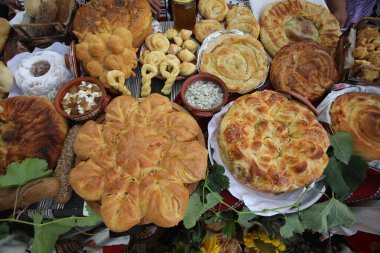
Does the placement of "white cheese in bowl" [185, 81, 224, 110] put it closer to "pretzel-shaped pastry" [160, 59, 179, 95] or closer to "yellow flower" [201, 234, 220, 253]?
"pretzel-shaped pastry" [160, 59, 179, 95]

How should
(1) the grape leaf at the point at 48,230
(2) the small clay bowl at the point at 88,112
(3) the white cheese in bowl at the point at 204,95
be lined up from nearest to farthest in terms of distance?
(1) the grape leaf at the point at 48,230 → (2) the small clay bowl at the point at 88,112 → (3) the white cheese in bowl at the point at 204,95

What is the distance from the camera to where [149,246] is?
7.23 ft

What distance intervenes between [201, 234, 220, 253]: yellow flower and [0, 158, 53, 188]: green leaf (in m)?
1.21

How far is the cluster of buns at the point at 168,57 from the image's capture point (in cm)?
175

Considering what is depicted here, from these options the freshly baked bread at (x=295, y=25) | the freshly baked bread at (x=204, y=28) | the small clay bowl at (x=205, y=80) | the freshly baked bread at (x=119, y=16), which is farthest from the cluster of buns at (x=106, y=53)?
the freshly baked bread at (x=295, y=25)

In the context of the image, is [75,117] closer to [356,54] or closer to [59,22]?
[59,22]

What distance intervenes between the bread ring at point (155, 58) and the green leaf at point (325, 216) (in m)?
1.29

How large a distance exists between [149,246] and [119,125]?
1.27m

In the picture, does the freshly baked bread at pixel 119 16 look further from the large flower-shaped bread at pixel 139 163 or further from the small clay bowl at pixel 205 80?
the large flower-shaped bread at pixel 139 163

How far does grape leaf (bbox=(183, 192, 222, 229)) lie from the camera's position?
4.56 ft

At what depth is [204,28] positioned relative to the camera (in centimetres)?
197

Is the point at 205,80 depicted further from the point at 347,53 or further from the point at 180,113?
the point at 347,53

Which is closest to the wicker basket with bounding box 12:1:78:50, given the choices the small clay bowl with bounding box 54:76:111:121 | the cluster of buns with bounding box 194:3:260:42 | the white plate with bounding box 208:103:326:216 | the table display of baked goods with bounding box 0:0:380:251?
the table display of baked goods with bounding box 0:0:380:251

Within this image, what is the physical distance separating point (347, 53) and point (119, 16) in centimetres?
158
